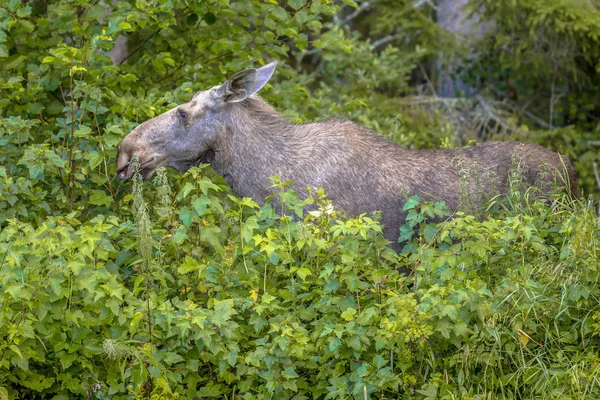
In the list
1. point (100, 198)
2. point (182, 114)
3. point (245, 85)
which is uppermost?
point (245, 85)

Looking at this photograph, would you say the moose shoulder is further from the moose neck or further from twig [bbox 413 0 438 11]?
twig [bbox 413 0 438 11]

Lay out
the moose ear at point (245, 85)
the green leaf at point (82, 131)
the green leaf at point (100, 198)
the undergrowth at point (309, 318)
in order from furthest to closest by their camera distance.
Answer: the moose ear at point (245, 85) < the green leaf at point (100, 198) < the green leaf at point (82, 131) < the undergrowth at point (309, 318)

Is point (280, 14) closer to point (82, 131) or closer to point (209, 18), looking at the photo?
point (209, 18)

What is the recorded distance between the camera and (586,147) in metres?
11.9

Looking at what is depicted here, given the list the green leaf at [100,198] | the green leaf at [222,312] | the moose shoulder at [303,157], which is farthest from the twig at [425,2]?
the green leaf at [222,312]

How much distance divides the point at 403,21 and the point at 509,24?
1.42 metres

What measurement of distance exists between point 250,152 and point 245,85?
50cm

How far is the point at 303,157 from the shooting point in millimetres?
7363

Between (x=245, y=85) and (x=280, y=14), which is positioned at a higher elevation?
(x=280, y=14)

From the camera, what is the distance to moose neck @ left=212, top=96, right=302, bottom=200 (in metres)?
7.34

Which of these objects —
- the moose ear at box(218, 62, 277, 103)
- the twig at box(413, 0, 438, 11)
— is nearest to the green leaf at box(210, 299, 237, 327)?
the moose ear at box(218, 62, 277, 103)

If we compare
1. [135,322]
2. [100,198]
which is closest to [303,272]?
[135,322]

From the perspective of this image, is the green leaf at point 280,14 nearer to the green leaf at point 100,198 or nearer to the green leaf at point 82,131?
the green leaf at point 82,131

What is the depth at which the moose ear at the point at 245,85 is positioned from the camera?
7.32 meters
